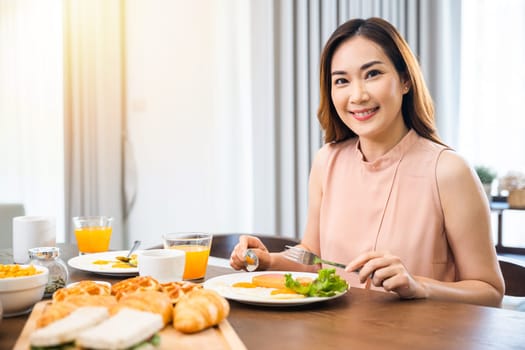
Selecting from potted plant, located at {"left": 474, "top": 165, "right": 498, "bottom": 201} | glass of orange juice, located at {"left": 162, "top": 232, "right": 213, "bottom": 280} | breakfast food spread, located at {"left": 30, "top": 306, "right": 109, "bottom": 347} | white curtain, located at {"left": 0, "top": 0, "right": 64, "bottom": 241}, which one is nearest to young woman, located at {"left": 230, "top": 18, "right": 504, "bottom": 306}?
glass of orange juice, located at {"left": 162, "top": 232, "right": 213, "bottom": 280}

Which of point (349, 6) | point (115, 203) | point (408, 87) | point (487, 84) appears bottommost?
point (115, 203)

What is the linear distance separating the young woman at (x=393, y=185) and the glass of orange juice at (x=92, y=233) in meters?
0.43

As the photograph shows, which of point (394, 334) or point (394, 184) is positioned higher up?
point (394, 184)

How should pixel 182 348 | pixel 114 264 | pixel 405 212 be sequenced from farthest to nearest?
pixel 405 212 < pixel 114 264 < pixel 182 348

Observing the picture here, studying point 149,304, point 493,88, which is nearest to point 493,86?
point 493,88

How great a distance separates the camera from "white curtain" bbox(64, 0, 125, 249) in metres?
3.57

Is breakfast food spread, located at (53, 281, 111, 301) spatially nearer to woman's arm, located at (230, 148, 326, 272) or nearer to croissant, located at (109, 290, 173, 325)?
croissant, located at (109, 290, 173, 325)

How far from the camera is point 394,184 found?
160 cm

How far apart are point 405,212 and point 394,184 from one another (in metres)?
0.09

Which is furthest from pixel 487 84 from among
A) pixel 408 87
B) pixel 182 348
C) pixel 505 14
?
→ pixel 182 348

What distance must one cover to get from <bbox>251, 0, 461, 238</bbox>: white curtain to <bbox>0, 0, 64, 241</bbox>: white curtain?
4.29ft

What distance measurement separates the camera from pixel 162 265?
1.12 m

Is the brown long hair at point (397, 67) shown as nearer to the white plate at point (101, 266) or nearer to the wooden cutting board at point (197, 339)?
the white plate at point (101, 266)

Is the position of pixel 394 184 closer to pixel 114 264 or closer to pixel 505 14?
pixel 114 264
